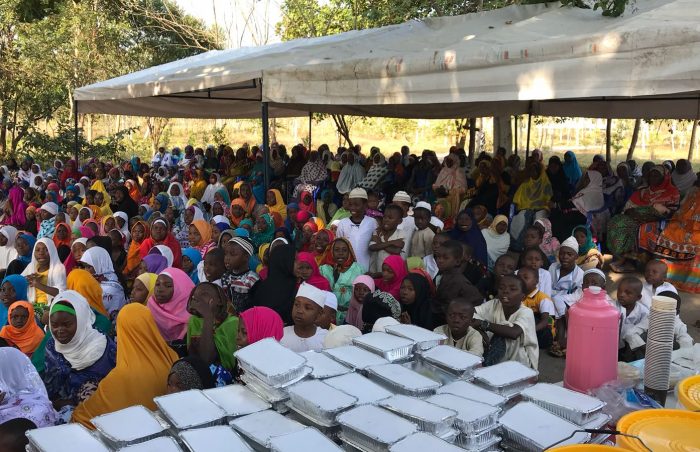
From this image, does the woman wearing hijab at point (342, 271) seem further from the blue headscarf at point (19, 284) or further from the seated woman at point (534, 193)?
the seated woman at point (534, 193)

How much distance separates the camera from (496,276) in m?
4.68

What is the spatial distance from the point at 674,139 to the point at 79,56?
2340 cm

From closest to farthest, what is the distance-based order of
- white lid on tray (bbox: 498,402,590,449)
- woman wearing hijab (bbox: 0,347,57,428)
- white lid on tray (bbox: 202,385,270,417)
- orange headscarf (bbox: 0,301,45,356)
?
white lid on tray (bbox: 498,402,590,449)
white lid on tray (bbox: 202,385,270,417)
woman wearing hijab (bbox: 0,347,57,428)
orange headscarf (bbox: 0,301,45,356)

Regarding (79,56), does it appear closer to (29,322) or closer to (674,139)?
(29,322)

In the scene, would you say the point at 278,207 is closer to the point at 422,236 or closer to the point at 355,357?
the point at 422,236

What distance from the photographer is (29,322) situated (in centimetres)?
370

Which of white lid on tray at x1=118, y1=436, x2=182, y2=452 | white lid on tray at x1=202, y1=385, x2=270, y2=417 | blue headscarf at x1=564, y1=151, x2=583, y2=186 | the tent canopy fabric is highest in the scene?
the tent canopy fabric

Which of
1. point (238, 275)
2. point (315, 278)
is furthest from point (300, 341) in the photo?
point (238, 275)

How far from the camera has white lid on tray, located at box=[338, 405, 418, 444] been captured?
1507mm

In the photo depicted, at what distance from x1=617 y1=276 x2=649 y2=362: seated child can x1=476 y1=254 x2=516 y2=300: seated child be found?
79 cm

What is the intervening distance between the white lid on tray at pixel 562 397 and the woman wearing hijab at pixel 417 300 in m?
2.20

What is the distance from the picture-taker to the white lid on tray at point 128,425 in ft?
5.10

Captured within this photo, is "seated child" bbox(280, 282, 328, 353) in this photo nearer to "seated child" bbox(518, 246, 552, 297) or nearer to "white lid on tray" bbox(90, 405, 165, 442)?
"white lid on tray" bbox(90, 405, 165, 442)

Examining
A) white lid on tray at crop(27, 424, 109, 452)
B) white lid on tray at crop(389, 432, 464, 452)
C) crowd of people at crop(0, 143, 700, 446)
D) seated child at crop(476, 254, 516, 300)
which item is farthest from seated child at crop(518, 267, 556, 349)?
white lid on tray at crop(27, 424, 109, 452)
